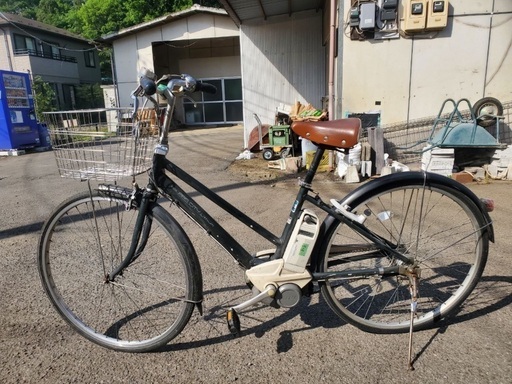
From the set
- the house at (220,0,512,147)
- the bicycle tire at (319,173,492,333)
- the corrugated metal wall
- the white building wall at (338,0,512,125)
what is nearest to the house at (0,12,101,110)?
the corrugated metal wall

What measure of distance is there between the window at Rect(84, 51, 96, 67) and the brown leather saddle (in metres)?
29.6

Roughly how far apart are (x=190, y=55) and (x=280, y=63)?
10017mm

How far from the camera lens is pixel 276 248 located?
83.4 inches

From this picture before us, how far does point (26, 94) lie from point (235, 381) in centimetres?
1184

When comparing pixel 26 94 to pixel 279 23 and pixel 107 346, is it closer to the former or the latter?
pixel 279 23

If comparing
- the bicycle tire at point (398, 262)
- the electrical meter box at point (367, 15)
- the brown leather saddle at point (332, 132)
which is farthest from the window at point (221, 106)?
the brown leather saddle at point (332, 132)

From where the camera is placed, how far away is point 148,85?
1768mm

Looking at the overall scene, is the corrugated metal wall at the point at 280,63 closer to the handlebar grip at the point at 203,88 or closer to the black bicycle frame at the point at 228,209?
the handlebar grip at the point at 203,88

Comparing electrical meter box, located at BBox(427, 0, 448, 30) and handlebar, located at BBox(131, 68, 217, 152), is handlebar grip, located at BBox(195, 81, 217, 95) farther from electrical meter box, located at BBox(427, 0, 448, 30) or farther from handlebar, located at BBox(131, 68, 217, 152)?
electrical meter box, located at BBox(427, 0, 448, 30)

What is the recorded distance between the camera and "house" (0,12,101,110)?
21.1 m

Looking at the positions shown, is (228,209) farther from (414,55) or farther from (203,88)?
(414,55)

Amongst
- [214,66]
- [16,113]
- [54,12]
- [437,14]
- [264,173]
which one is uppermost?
[54,12]

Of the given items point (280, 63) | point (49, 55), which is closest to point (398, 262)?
point (280, 63)

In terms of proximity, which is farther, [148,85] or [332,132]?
[332,132]
